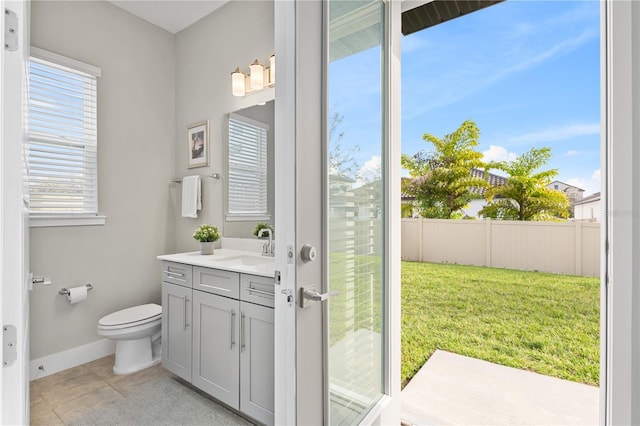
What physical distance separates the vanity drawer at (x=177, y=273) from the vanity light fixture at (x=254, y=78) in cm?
140

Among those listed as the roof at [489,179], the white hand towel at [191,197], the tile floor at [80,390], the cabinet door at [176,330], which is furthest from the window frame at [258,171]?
the roof at [489,179]

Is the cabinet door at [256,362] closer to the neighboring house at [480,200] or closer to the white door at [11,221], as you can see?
the white door at [11,221]

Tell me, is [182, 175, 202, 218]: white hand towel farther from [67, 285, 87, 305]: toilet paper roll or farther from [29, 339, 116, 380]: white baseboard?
[29, 339, 116, 380]: white baseboard

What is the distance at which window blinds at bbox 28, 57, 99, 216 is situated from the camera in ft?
7.43

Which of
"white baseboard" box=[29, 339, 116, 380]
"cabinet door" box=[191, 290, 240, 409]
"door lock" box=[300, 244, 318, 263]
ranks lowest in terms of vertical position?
"white baseboard" box=[29, 339, 116, 380]

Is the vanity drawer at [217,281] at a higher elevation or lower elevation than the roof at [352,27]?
lower

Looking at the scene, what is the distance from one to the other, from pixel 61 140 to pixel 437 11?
299 centimetres

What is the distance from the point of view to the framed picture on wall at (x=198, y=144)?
9.21 feet

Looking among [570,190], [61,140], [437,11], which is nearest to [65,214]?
[61,140]

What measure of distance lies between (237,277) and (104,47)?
2.36 m

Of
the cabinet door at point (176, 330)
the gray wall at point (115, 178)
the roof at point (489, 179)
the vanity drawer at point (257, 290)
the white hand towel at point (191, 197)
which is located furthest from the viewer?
the roof at point (489, 179)

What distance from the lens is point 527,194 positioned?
4.87 m

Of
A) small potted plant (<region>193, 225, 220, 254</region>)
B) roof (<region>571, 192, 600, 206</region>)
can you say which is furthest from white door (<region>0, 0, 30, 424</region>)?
roof (<region>571, 192, 600, 206</region>)

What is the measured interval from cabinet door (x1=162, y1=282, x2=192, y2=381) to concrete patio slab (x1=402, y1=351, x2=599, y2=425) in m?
1.45
